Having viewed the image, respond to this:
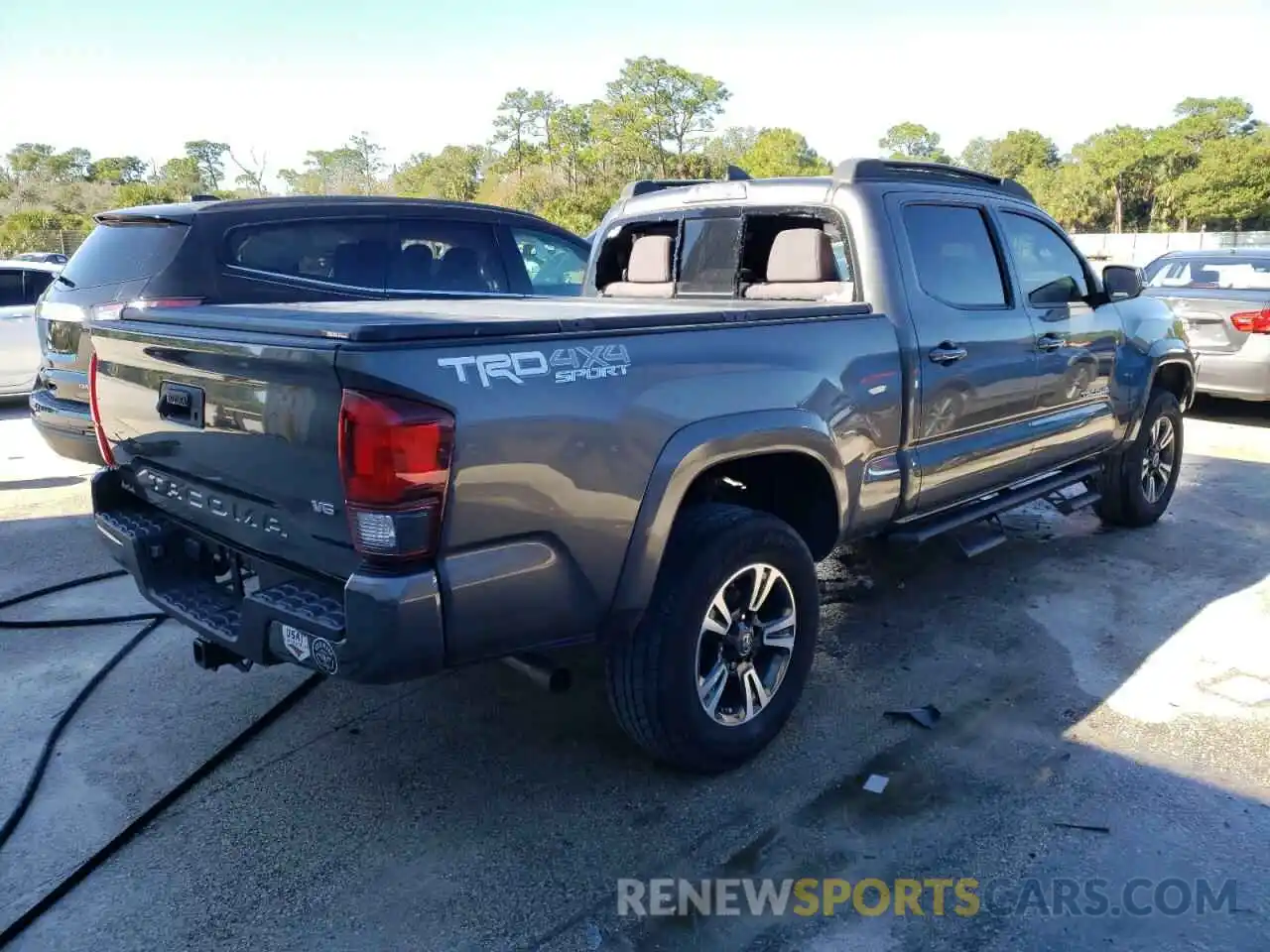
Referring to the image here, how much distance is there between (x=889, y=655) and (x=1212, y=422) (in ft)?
23.5

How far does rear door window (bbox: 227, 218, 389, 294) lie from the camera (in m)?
5.73

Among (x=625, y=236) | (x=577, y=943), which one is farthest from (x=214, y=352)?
(x=625, y=236)

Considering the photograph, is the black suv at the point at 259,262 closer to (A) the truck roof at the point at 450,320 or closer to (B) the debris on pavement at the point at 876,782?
(A) the truck roof at the point at 450,320

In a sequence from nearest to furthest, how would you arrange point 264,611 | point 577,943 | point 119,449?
point 577,943 < point 264,611 < point 119,449

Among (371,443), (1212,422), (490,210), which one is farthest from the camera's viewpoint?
(1212,422)

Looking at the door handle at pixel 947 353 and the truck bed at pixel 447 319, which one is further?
the door handle at pixel 947 353

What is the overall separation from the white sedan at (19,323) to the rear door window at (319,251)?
5.58 metres

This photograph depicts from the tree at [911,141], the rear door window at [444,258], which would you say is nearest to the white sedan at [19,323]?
the rear door window at [444,258]

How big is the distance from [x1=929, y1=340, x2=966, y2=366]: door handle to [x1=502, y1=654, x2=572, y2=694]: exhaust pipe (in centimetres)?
200

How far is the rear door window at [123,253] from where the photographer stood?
5.64 metres

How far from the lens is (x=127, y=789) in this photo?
3146 millimetres

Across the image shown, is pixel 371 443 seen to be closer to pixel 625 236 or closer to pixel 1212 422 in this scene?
pixel 625 236

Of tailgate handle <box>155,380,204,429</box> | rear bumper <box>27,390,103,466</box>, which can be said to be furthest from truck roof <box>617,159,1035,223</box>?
rear bumper <box>27,390,103,466</box>

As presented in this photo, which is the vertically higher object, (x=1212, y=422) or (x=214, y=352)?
(x=214, y=352)
